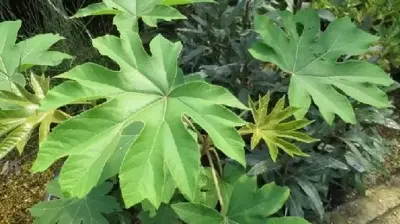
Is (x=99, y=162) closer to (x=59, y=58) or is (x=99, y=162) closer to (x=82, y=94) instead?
(x=82, y=94)

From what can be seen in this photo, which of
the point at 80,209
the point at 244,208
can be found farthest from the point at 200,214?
the point at 80,209

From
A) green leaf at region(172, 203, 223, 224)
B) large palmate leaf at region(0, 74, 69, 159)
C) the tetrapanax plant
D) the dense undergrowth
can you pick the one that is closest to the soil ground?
the dense undergrowth

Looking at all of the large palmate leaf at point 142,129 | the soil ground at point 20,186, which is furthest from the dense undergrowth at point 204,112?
the soil ground at point 20,186

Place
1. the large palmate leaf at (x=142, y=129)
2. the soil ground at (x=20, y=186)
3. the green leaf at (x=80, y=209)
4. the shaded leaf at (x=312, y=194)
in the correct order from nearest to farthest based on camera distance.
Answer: the large palmate leaf at (x=142, y=129) < the green leaf at (x=80, y=209) < the shaded leaf at (x=312, y=194) < the soil ground at (x=20, y=186)

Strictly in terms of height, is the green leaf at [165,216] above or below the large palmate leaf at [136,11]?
below

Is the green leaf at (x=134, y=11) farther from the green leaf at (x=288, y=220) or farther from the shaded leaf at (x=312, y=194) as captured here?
the shaded leaf at (x=312, y=194)

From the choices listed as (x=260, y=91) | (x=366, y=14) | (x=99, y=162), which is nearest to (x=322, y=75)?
(x=260, y=91)

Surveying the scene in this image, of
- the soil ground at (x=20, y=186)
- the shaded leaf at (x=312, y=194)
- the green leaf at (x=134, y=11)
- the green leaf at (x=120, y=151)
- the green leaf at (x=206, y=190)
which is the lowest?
the soil ground at (x=20, y=186)

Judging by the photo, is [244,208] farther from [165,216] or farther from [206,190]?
[165,216]
